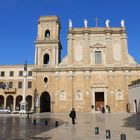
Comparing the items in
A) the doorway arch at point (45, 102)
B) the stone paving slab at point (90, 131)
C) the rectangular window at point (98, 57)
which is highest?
the rectangular window at point (98, 57)

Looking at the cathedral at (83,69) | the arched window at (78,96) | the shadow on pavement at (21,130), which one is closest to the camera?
the shadow on pavement at (21,130)

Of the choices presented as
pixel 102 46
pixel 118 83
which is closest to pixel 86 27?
pixel 102 46

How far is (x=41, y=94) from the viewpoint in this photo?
145 ft

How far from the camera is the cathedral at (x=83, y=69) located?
141 feet

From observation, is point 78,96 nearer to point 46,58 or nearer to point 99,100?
point 99,100

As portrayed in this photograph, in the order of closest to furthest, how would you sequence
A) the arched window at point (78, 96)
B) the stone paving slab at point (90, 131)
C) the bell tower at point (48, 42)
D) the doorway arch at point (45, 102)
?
the stone paving slab at point (90, 131)
the arched window at point (78, 96)
the bell tower at point (48, 42)
the doorway arch at point (45, 102)

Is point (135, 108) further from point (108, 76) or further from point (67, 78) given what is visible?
point (67, 78)

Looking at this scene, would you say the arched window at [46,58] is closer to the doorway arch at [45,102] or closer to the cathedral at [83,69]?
the cathedral at [83,69]

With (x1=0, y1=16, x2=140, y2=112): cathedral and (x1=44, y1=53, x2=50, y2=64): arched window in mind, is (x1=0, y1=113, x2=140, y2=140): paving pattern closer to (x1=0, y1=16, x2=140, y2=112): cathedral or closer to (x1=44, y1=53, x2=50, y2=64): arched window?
(x1=0, y1=16, x2=140, y2=112): cathedral

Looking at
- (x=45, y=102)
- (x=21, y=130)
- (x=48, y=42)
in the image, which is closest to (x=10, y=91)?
(x=45, y=102)

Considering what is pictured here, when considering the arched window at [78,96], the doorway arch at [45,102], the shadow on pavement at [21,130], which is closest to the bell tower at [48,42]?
the doorway arch at [45,102]

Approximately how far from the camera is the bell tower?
4522cm

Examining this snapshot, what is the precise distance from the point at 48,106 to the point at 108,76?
44.6 feet

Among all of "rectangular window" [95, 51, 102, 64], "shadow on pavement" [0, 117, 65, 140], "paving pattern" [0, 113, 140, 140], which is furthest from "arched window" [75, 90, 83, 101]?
"shadow on pavement" [0, 117, 65, 140]
